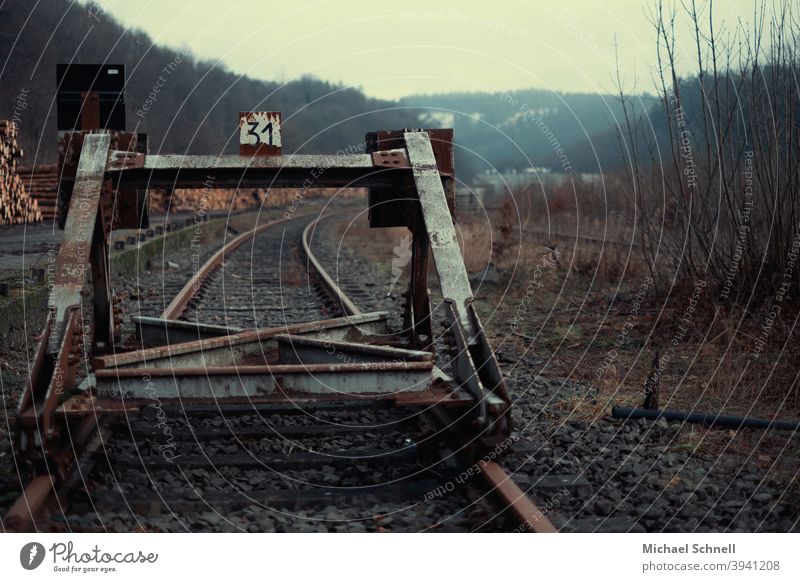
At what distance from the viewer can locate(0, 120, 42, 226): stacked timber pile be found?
16341 millimetres

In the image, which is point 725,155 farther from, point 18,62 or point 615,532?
point 18,62

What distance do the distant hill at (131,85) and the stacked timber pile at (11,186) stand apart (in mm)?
1189

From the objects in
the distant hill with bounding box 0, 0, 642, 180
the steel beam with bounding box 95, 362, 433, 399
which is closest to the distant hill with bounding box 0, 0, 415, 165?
the distant hill with bounding box 0, 0, 642, 180

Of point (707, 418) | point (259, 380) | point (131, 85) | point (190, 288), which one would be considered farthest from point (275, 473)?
point (131, 85)

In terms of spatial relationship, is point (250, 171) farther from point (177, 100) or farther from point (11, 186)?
A: point (177, 100)

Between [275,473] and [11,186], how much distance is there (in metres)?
15.1

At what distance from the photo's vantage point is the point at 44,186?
19766 mm

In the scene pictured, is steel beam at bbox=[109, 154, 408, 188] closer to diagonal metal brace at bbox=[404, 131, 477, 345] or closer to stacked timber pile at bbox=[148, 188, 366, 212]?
diagonal metal brace at bbox=[404, 131, 477, 345]

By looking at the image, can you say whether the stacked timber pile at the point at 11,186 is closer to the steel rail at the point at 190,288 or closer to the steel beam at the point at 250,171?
the steel rail at the point at 190,288

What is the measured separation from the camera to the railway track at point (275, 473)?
363 cm

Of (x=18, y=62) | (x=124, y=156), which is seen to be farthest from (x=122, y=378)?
(x=18, y=62)

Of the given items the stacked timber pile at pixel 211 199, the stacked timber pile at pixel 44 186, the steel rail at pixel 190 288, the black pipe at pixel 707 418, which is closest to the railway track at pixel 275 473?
the black pipe at pixel 707 418

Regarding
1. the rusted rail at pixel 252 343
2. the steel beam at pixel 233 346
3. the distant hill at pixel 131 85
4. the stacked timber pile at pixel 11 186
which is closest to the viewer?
the rusted rail at pixel 252 343

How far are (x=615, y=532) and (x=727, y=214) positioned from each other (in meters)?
4.72
